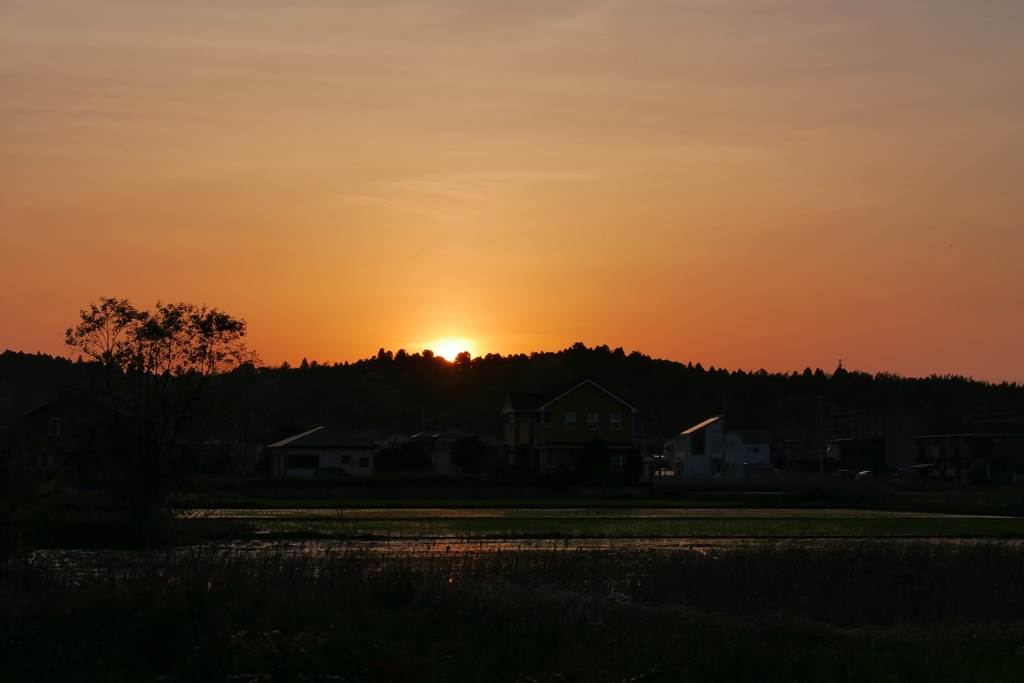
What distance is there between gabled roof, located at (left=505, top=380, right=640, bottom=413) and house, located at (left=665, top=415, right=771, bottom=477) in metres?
54.0

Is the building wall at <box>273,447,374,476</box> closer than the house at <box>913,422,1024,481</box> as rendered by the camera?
Yes

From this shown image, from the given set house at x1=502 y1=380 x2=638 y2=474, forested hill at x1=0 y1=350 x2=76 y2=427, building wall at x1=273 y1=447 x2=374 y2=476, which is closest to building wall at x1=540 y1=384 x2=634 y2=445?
house at x1=502 y1=380 x2=638 y2=474

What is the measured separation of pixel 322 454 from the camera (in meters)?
98.4

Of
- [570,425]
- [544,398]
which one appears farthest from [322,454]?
[570,425]

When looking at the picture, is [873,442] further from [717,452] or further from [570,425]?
[570,425]

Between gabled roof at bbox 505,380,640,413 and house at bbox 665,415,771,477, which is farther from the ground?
gabled roof at bbox 505,380,640,413

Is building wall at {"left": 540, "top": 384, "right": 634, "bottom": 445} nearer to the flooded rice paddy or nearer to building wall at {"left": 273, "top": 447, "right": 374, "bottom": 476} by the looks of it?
building wall at {"left": 273, "top": 447, "right": 374, "bottom": 476}

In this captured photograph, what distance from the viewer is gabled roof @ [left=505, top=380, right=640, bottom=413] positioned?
87312 mm

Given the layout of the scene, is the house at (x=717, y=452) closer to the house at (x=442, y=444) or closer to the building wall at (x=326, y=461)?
the house at (x=442, y=444)

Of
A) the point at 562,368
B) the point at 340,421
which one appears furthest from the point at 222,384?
the point at 340,421

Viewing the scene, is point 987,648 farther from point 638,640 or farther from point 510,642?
point 510,642

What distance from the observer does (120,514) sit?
118 feet

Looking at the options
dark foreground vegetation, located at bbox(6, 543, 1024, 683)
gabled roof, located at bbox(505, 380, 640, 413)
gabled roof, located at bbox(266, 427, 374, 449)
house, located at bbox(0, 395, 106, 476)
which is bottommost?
dark foreground vegetation, located at bbox(6, 543, 1024, 683)

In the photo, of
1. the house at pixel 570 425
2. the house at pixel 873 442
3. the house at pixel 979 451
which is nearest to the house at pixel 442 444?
the house at pixel 570 425
